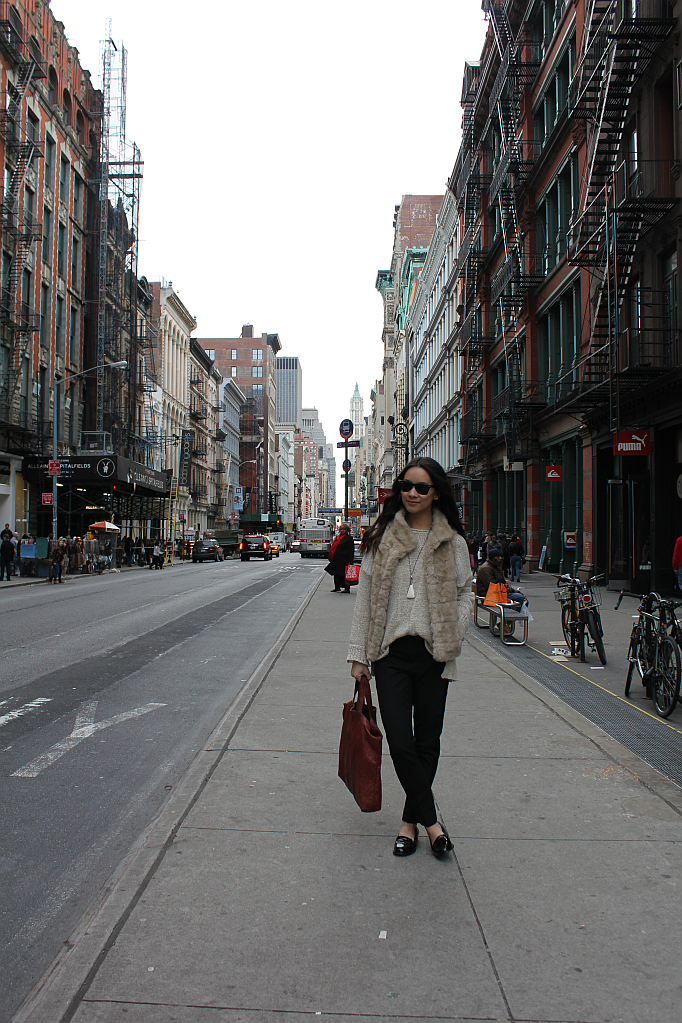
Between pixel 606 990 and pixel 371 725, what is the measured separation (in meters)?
1.55

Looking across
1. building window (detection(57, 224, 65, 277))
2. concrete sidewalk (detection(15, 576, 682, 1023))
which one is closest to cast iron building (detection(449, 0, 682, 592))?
concrete sidewalk (detection(15, 576, 682, 1023))

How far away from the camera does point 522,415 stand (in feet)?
103

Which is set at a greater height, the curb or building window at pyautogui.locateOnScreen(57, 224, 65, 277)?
building window at pyautogui.locateOnScreen(57, 224, 65, 277)

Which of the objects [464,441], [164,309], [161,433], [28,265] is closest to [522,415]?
[464,441]

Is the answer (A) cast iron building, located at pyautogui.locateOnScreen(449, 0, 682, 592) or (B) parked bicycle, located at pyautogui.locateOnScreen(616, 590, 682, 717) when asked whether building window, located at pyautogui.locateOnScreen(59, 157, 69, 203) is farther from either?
(B) parked bicycle, located at pyautogui.locateOnScreen(616, 590, 682, 717)

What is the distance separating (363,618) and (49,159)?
47150 mm

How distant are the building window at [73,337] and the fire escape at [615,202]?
32636 millimetres

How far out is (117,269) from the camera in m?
54.8

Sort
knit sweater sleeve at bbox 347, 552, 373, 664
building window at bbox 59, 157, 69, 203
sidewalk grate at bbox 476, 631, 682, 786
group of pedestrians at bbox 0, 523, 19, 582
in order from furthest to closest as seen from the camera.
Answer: building window at bbox 59, 157, 69, 203, group of pedestrians at bbox 0, 523, 19, 582, sidewalk grate at bbox 476, 631, 682, 786, knit sweater sleeve at bbox 347, 552, 373, 664

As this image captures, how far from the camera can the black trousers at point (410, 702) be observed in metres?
4.28

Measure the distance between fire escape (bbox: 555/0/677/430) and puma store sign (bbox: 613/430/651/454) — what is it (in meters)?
0.33

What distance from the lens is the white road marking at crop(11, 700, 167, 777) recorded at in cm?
616

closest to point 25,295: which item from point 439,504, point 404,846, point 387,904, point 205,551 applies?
point 205,551

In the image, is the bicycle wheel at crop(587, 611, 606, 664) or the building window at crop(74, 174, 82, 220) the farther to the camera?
the building window at crop(74, 174, 82, 220)
